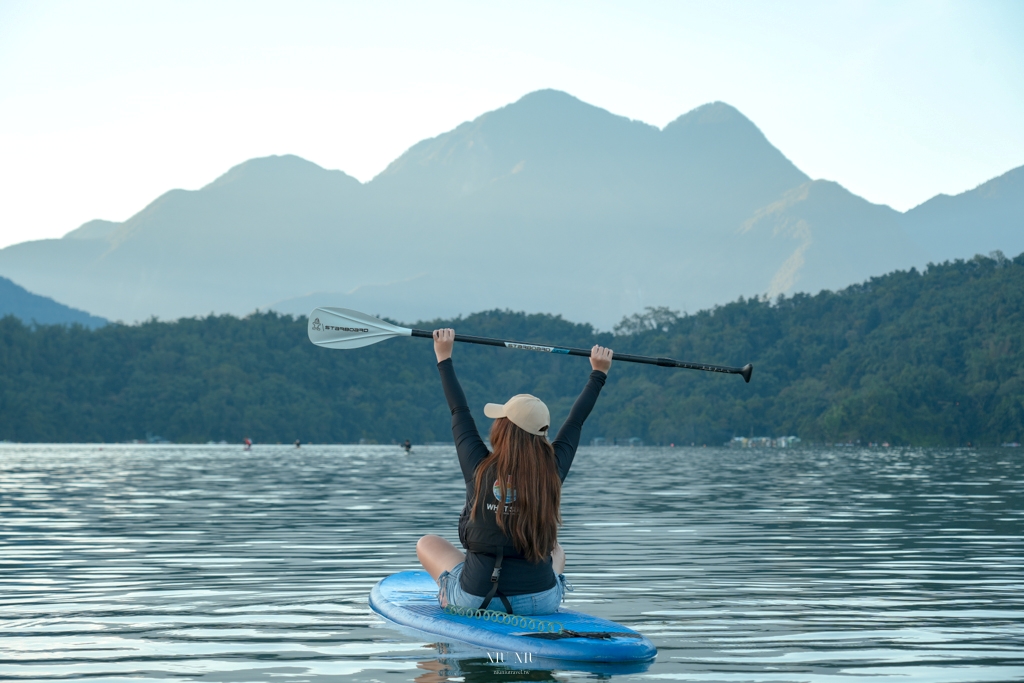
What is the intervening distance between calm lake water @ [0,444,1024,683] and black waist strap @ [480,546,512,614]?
448 millimetres

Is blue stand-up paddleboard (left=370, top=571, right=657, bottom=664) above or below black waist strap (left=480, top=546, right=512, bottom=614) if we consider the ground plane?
below

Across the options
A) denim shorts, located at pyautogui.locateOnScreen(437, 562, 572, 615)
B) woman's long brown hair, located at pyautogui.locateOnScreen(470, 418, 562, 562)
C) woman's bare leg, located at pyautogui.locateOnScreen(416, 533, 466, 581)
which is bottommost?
denim shorts, located at pyautogui.locateOnScreen(437, 562, 572, 615)

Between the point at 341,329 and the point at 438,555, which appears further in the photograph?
the point at 341,329

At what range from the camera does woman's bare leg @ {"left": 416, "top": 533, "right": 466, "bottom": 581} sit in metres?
10.1

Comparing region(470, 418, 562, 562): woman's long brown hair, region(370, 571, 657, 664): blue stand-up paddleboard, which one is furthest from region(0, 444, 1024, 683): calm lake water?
region(470, 418, 562, 562): woman's long brown hair

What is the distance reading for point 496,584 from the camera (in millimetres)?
9352

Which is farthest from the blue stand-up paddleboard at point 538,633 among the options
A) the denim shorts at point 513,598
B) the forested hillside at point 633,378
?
the forested hillside at point 633,378

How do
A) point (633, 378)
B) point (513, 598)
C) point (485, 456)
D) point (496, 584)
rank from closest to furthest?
point (485, 456) < point (496, 584) < point (513, 598) < point (633, 378)

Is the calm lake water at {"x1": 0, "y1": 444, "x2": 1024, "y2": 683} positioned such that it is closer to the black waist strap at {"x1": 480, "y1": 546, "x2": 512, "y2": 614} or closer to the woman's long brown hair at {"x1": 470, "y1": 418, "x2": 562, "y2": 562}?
the black waist strap at {"x1": 480, "y1": 546, "x2": 512, "y2": 614}

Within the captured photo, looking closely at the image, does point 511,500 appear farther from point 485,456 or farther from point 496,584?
point 496,584

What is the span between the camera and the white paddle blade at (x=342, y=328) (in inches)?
465

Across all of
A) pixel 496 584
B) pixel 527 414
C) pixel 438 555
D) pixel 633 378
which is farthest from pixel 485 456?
pixel 633 378

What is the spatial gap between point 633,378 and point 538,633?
183084 millimetres

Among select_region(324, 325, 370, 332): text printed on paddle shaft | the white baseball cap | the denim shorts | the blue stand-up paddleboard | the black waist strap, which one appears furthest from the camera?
select_region(324, 325, 370, 332): text printed on paddle shaft
